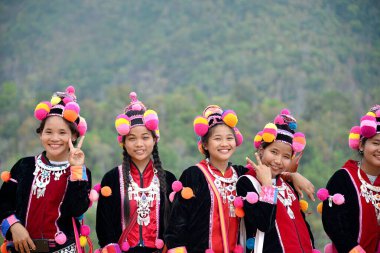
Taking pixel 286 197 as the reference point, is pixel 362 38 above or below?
above

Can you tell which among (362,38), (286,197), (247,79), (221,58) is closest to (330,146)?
(362,38)

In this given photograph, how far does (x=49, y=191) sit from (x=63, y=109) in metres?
0.68

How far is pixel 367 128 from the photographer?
4781 millimetres

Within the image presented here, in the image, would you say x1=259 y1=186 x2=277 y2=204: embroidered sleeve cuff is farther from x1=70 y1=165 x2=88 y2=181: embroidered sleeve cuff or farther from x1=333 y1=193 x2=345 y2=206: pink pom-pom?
x1=70 y1=165 x2=88 y2=181: embroidered sleeve cuff

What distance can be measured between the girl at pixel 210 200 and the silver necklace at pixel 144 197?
32cm

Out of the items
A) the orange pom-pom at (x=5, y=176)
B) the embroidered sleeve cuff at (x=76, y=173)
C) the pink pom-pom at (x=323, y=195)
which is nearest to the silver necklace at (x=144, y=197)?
the embroidered sleeve cuff at (x=76, y=173)

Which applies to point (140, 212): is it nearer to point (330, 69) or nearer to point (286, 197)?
point (286, 197)

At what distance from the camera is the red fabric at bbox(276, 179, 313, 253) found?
4.50 meters

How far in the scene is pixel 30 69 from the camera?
57.8 metres

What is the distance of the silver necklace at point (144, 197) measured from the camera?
4848 mm

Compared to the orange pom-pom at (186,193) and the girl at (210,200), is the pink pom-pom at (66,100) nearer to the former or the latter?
the girl at (210,200)

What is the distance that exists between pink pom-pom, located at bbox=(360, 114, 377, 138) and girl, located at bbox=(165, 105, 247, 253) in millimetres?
1044

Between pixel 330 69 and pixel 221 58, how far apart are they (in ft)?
39.4

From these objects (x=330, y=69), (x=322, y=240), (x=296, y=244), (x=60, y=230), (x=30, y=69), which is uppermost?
(x=30, y=69)
